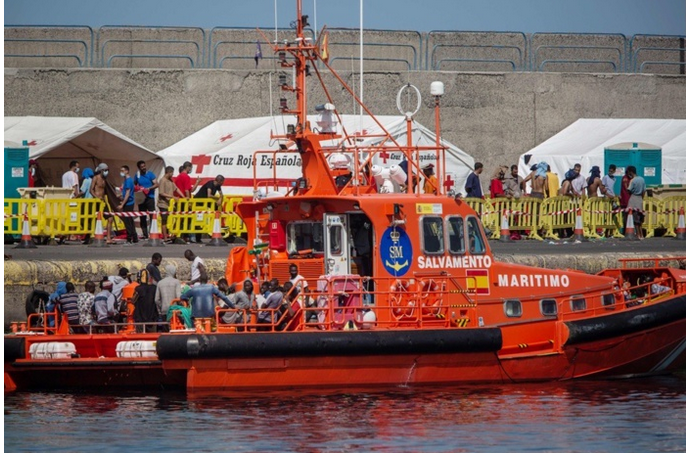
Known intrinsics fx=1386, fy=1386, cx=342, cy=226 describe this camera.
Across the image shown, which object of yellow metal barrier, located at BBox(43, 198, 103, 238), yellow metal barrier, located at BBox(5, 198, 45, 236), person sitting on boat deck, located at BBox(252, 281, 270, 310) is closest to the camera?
person sitting on boat deck, located at BBox(252, 281, 270, 310)

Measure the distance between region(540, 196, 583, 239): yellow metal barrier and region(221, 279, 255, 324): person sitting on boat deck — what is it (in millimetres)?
11033

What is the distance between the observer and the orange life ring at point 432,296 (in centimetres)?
1642

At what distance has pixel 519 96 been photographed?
112ft

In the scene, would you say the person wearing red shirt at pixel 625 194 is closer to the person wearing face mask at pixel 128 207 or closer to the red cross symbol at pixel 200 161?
the red cross symbol at pixel 200 161

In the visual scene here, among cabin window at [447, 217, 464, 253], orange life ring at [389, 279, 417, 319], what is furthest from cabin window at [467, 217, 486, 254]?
orange life ring at [389, 279, 417, 319]

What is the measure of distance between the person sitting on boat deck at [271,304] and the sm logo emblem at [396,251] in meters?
1.30

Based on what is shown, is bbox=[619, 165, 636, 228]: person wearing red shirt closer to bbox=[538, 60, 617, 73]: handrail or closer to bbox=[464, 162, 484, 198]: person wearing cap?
bbox=[464, 162, 484, 198]: person wearing cap

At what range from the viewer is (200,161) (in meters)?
28.9

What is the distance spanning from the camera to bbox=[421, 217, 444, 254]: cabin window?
653 inches

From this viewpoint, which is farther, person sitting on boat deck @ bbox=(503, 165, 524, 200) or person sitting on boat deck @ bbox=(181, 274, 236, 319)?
person sitting on boat deck @ bbox=(503, 165, 524, 200)

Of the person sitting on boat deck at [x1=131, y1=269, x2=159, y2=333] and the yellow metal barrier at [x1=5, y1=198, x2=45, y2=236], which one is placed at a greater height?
the yellow metal barrier at [x1=5, y1=198, x2=45, y2=236]

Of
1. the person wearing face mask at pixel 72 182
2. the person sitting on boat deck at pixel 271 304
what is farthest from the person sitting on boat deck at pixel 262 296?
the person wearing face mask at pixel 72 182

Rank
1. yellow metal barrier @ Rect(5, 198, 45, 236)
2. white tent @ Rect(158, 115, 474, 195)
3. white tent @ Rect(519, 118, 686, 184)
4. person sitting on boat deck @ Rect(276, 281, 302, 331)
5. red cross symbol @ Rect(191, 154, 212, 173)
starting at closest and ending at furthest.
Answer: person sitting on boat deck @ Rect(276, 281, 302, 331) < yellow metal barrier @ Rect(5, 198, 45, 236) < white tent @ Rect(158, 115, 474, 195) < red cross symbol @ Rect(191, 154, 212, 173) < white tent @ Rect(519, 118, 686, 184)

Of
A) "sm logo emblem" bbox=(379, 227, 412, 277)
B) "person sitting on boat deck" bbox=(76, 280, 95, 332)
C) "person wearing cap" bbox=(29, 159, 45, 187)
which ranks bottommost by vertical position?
"person sitting on boat deck" bbox=(76, 280, 95, 332)
